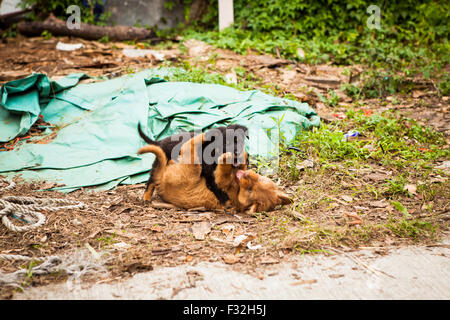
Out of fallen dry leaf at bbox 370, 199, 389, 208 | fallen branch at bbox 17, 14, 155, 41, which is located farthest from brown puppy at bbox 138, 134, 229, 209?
fallen branch at bbox 17, 14, 155, 41

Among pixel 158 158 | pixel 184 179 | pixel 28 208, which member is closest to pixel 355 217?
pixel 184 179

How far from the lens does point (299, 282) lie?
2486 mm

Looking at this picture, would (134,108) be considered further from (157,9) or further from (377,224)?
(157,9)

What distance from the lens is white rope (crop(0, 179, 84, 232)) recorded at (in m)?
3.17

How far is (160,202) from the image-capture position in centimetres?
375

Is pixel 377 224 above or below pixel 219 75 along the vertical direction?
below

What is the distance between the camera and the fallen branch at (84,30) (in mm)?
9109

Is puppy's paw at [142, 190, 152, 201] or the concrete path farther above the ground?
puppy's paw at [142, 190, 152, 201]

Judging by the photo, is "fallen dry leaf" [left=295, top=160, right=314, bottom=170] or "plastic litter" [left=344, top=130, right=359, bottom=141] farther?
"plastic litter" [left=344, top=130, right=359, bottom=141]

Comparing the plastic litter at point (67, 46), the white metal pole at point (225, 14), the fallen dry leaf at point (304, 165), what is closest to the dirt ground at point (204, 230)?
the fallen dry leaf at point (304, 165)

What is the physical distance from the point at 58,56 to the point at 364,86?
21.3 feet

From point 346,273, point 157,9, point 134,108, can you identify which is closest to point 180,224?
point 346,273

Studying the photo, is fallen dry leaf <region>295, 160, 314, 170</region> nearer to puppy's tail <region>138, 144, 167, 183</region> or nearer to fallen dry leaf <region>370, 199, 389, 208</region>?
fallen dry leaf <region>370, 199, 389, 208</region>

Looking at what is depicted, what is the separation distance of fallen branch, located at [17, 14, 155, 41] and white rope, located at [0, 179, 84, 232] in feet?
21.6
